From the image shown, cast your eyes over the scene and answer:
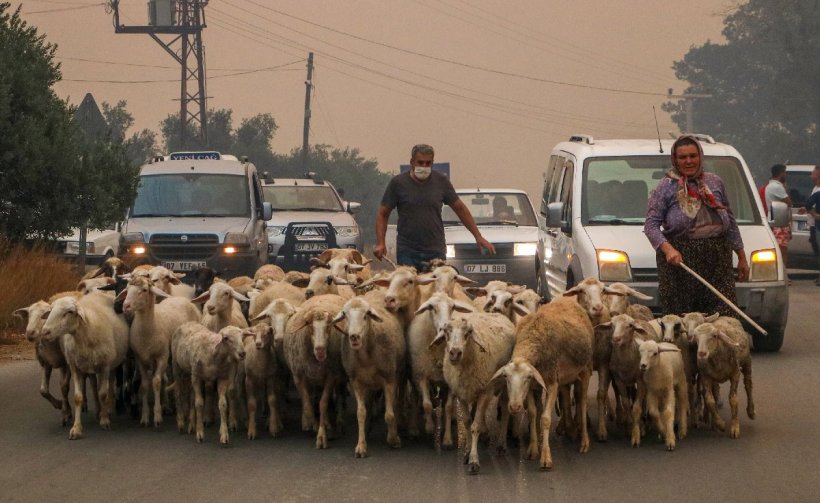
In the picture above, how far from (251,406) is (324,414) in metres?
0.78

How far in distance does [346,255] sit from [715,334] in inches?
227

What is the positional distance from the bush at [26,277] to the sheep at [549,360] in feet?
35.5

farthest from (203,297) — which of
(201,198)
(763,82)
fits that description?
(763,82)

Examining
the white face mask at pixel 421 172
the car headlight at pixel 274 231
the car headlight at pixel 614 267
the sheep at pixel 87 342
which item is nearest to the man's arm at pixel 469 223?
the white face mask at pixel 421 172

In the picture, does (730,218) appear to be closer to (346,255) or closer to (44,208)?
(346,255)

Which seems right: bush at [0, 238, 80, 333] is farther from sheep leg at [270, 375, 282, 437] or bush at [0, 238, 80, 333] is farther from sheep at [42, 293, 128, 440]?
sheep leg at [270, 375, 282, 437]

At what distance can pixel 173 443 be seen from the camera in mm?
12008

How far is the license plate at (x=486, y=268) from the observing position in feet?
81.5

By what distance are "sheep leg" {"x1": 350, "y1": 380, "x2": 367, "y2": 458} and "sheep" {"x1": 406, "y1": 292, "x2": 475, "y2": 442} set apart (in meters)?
0.45

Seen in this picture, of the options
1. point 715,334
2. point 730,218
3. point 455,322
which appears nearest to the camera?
point 455,322

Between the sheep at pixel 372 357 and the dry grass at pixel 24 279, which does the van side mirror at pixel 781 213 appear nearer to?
the sheep at pixel 372 357

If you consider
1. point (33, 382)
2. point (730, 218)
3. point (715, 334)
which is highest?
point (730, 218)

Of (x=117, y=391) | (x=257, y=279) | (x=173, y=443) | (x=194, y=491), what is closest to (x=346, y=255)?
(x=257, y=279)

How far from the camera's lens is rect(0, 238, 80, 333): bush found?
20.9m
